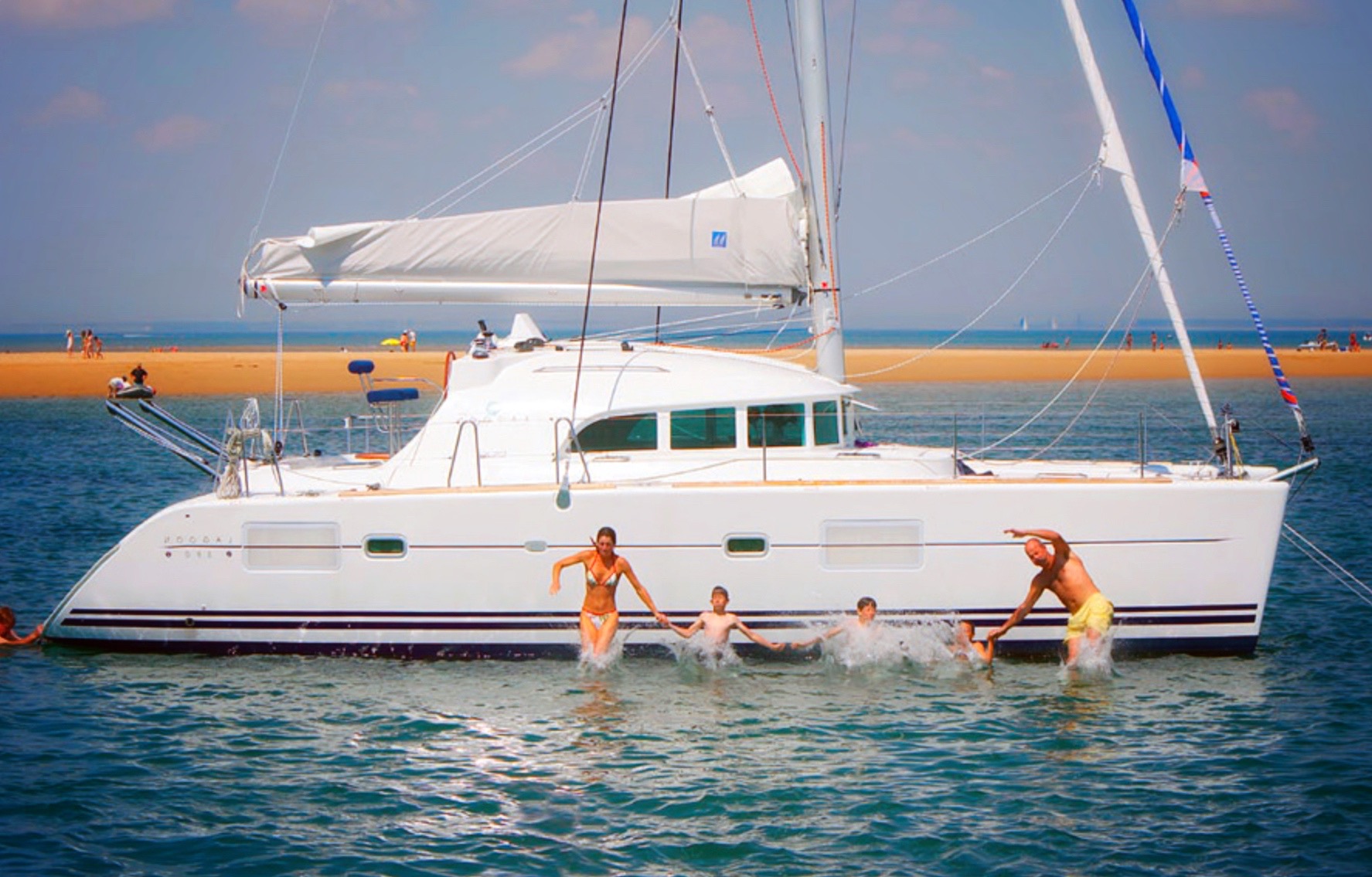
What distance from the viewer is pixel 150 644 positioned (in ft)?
45.1

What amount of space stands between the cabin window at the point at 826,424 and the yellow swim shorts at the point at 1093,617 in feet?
10.3

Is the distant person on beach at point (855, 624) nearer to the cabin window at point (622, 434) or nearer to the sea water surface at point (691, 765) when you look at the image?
the sea water surface at point (691, 765)

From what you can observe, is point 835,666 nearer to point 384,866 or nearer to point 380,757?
point 380,757

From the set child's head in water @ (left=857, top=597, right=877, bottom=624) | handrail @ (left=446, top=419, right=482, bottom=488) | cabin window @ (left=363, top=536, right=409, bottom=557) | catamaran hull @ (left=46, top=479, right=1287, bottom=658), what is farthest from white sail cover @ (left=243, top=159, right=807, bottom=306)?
child's head in water @ (left=857, top=597, right=877, bottom=624)

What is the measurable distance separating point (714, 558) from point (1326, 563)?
33.6ft

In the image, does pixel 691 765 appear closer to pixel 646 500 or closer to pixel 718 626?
pixel 718 626

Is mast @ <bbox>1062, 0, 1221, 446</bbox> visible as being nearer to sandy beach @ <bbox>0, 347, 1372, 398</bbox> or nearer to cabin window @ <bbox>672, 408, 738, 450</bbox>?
cabin window @ <bbox>672, 408, 738, 450</bbox>

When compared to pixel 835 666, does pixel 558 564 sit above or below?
above

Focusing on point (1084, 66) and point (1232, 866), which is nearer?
point (1232, 866)

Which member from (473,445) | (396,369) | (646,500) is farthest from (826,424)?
(396,369)

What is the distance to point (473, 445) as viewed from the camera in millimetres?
14203

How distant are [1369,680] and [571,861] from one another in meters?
8.10

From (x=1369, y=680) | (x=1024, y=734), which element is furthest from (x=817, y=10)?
(x=1369, y=680)

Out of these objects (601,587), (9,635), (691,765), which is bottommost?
(691,765)
